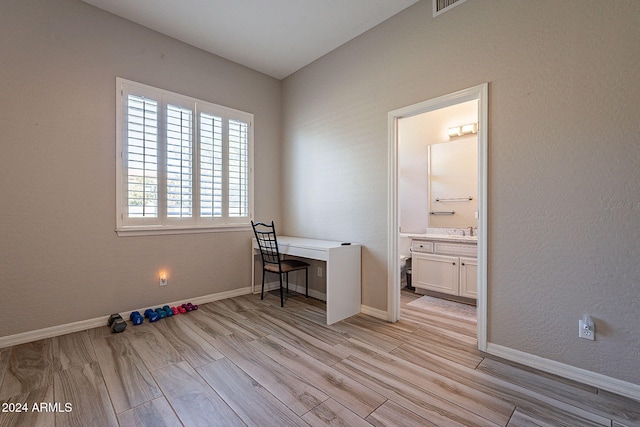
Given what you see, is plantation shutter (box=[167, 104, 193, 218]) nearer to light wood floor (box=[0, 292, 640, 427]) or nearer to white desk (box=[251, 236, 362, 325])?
light wood floor (box=[0, 292, 640, 427])

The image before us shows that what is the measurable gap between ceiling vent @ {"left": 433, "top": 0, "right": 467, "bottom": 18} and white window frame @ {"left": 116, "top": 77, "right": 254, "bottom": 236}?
2.52 m

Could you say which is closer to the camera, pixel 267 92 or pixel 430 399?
pixel 430 399

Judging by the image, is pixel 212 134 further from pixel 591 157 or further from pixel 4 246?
pixel 591 157

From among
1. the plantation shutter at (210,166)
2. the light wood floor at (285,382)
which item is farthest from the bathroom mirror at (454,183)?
the plantation shutter at (210,166)

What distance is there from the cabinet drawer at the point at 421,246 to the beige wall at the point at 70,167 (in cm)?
299

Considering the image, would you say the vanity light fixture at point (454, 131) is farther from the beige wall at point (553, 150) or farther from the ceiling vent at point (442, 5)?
the ceiling vent at point (442, 5)

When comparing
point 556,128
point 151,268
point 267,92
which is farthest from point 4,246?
point 556,128

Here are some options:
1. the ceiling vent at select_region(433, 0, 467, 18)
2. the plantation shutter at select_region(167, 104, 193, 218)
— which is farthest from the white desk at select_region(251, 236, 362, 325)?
the ceiling vent at select_region(433, 0, 467, 18)

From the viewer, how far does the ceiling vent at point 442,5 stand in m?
2.50

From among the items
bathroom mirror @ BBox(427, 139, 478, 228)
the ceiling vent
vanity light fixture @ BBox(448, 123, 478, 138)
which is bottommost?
bathroom mirror @ BBox(427, 139, 478, 228)

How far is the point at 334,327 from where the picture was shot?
9.34 ft

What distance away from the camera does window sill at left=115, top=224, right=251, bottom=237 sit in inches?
118

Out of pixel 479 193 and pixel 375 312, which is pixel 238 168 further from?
pixel 479 193

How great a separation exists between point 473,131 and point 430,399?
3550 mm
